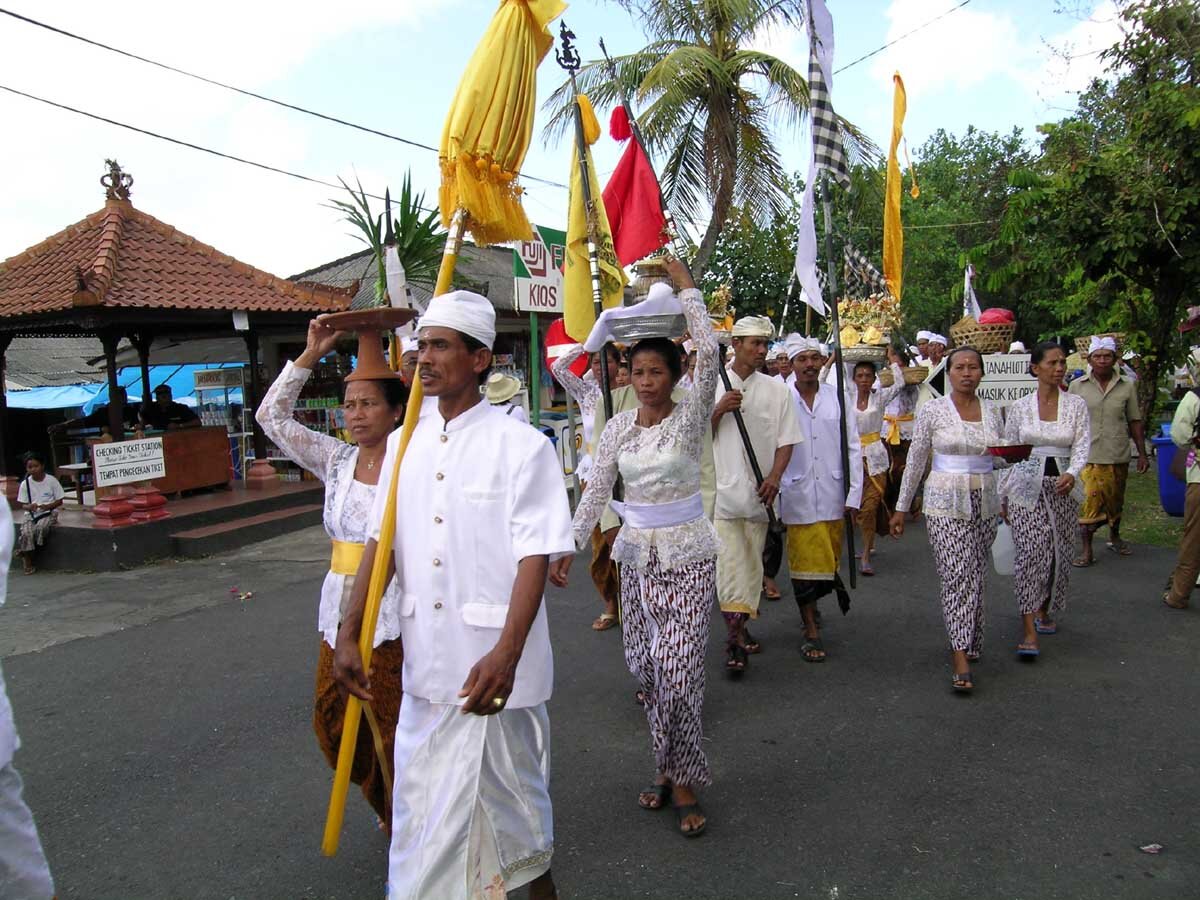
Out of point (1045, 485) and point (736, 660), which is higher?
point (1045, 485)

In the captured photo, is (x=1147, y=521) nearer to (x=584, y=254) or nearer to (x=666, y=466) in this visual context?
(x=584, y=254)

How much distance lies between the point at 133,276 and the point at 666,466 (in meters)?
9.76

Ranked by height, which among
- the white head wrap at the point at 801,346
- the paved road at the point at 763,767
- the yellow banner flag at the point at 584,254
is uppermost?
the yellow banner flag at the point at 584,254

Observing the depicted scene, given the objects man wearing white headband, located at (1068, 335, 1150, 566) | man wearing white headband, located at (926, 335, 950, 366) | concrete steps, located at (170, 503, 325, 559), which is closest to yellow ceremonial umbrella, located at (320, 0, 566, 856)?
man wearing white headband, located at (1068, 335, 1150, 566)

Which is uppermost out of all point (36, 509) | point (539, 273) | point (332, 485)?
point (539, 273)

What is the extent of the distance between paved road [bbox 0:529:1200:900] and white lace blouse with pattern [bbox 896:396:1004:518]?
1008 mm

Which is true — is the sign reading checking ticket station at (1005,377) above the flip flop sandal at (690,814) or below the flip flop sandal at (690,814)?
above

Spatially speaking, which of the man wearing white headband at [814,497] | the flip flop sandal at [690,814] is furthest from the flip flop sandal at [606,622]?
the flip flop sandal at [690,814]

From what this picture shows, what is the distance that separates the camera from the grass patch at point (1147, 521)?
9086 millimetres

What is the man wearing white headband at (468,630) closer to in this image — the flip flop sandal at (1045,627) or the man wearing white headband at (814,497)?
the man wearing white headband at (814,497)

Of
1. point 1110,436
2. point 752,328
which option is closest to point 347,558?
point 752,328

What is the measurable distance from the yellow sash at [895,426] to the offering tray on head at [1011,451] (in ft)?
→ 14.7

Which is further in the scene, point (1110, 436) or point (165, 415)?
point (165, 415)

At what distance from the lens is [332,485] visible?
3.57 metres
